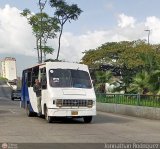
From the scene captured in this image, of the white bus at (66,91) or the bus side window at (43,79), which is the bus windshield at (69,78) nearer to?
the white bus at (66,91)

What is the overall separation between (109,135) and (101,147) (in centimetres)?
304

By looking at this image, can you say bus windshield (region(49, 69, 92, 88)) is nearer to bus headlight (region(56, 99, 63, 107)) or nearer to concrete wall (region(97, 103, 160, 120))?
bus headlight (region(56, 99, 63, 107))

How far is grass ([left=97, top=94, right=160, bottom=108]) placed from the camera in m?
25.1

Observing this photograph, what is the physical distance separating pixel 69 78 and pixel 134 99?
26.1 feet

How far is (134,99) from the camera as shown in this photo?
1078 inches

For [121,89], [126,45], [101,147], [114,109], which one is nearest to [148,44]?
[126,45]

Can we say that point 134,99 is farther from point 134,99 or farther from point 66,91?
point 66,91

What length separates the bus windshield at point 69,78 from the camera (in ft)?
65.9

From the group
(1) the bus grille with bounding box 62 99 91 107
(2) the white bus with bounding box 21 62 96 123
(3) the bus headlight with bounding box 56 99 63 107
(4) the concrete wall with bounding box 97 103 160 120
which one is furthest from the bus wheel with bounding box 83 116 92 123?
(4) the concrete wall with bounding box 97 103 160 120

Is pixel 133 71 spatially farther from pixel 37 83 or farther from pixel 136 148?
pixel 136 148

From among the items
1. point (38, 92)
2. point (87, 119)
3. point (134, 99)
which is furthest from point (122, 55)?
point (87, 119)

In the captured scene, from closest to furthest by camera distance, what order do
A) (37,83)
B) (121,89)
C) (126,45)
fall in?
1. (37,83)
2. (121,89)
3. (126,45)

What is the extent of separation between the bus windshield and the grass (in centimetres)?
567

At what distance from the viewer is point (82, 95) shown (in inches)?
772
